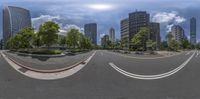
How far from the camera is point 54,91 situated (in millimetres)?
9766

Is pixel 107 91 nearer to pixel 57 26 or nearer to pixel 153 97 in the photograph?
pixel 153 97

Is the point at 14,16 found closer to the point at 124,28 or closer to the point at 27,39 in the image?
the point at 27,39

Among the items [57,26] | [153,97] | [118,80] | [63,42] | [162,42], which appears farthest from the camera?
[162,42]

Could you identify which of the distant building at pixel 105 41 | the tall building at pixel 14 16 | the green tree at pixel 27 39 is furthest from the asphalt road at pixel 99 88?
the distant building at pixel 105 41

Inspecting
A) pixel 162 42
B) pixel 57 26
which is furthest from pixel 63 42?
pixel 162 42

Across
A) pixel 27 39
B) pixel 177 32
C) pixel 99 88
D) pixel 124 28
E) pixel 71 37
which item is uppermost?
pixel 177 32

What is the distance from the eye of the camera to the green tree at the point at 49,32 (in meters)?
37.9

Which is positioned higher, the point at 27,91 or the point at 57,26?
the point at 57,26

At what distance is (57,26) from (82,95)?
2976 centimetres

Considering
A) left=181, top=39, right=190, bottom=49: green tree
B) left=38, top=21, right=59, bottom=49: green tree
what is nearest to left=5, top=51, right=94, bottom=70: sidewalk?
left=38, top=21, right=59, bottom=49: green tree

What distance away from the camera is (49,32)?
38344mm

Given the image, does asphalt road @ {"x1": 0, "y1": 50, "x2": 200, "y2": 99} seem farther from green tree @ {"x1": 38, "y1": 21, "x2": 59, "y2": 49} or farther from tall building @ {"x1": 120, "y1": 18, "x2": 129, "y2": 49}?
green tree @ {"x1": 38, "y1": 21, "x2": 59, "y2": 49}

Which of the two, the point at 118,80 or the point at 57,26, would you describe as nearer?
the point at 118,80

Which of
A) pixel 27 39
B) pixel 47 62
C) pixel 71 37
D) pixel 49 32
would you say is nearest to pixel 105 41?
pixel 71 37
